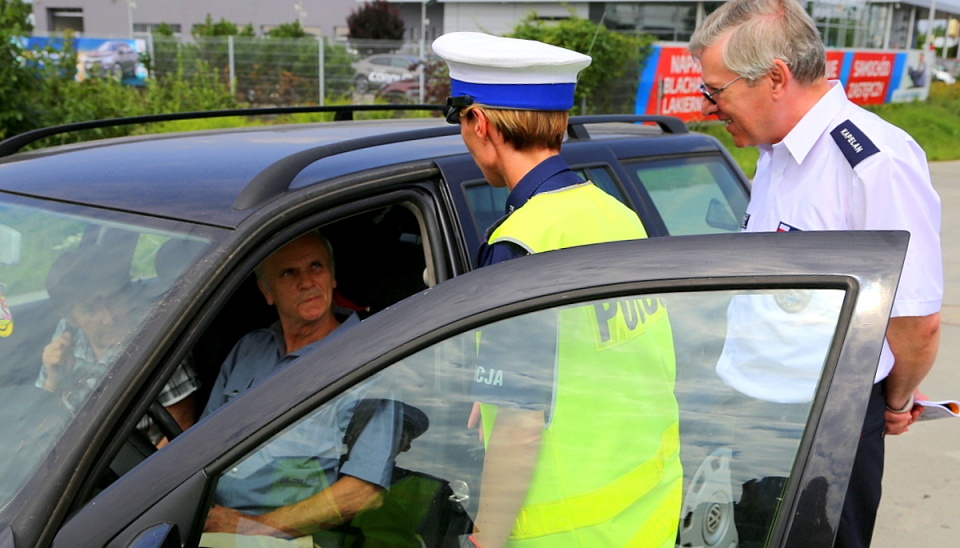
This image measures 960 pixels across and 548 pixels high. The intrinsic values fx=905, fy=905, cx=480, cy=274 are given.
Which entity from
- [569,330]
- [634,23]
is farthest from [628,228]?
[634,23]

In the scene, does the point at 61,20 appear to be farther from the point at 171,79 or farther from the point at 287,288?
the point at 287,288

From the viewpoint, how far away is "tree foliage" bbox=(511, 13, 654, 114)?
15891 millimetres

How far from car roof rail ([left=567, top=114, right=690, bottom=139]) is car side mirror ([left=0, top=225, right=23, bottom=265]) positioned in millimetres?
1689

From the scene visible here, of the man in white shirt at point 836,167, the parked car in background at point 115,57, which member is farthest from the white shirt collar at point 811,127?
the parked car in background at point 115,57

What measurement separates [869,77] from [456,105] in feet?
86.5

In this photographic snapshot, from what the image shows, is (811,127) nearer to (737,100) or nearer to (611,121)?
(737,100)

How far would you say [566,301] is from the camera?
53.9 inches

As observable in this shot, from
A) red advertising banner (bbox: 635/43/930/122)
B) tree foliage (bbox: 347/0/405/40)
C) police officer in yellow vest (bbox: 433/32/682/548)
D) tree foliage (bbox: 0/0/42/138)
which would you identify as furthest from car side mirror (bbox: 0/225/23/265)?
tree foliage (bbox: 347/0/405/40)

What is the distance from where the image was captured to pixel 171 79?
50.3 ft

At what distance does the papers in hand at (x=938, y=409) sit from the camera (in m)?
2.15

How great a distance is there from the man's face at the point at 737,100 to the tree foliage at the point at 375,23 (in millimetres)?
36530

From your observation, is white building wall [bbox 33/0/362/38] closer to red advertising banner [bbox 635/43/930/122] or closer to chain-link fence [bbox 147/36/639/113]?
red advertising banner [bbox 635/43/930/122]

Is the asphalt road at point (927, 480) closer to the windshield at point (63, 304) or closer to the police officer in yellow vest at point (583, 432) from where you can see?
the police officer in yellow vest at point (583, 432)

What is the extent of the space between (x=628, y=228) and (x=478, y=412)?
1.81 feet
